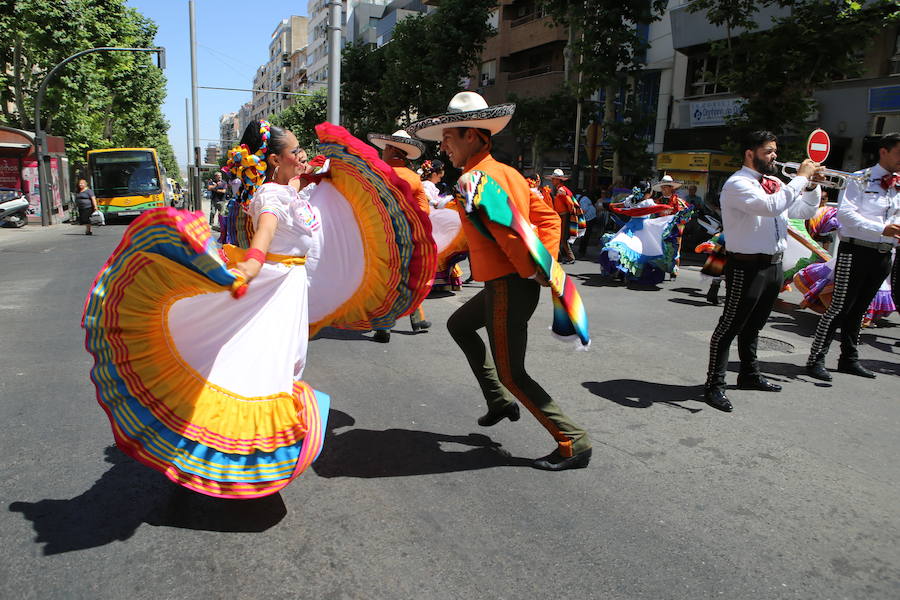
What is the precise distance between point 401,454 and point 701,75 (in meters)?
22.4

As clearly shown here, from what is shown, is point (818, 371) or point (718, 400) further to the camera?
point (818, 371)

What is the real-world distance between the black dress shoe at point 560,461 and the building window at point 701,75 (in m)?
20.8

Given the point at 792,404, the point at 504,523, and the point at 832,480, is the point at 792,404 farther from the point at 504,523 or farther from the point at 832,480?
the point at 504,523

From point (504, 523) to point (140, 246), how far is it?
1.96 metres

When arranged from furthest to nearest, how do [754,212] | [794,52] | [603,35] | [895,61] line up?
[603,35]
[895,61]
[794,52]
[754,212]

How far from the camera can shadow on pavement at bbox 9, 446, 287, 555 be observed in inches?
110

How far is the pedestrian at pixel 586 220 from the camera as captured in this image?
1551cm

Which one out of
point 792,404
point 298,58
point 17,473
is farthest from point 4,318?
point 298,58

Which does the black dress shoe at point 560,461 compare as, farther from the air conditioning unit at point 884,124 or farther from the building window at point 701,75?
the building window at point 701,75

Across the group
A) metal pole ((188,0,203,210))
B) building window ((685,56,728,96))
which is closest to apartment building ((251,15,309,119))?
metal pole ((188,0,203,210))

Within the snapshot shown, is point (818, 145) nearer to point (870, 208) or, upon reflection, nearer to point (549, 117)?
point (870, 208)

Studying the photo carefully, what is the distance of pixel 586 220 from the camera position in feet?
54.5

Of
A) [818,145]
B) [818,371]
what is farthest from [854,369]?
[818,145]

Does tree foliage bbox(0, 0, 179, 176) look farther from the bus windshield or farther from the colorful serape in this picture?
the colorful serape
